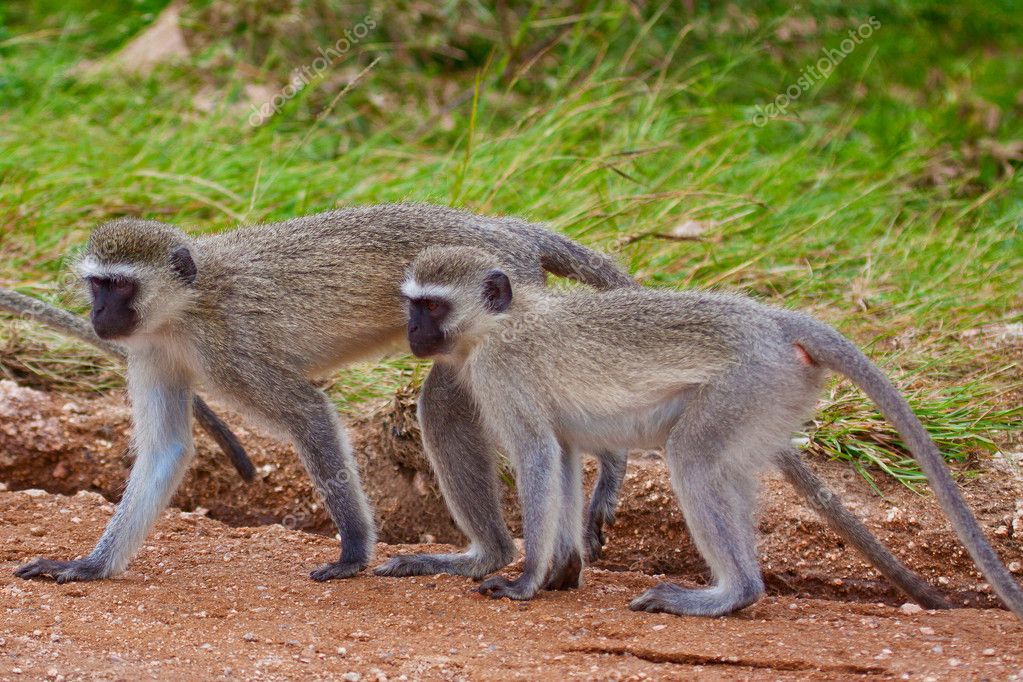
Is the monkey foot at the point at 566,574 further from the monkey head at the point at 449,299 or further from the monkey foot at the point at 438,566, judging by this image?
the monkey head at the point at 449,299

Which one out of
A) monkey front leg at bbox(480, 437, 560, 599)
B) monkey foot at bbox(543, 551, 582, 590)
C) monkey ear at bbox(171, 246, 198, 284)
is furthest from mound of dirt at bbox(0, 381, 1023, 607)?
monkey ear at bbox(171, 246, 198, 284)

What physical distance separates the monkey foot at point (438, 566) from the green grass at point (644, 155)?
1.42m

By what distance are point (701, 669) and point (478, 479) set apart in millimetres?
1353

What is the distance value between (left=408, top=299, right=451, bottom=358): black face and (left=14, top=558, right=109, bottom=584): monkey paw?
1348 mm

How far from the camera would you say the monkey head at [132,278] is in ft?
14.3

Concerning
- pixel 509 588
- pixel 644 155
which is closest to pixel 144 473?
pixel 509 588

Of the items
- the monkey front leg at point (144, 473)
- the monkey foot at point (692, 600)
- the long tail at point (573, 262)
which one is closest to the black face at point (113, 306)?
the monkey front leg at point (144, 473)

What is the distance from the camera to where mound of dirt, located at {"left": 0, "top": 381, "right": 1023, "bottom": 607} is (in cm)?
490

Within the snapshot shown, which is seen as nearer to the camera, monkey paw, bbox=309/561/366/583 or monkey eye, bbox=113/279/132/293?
monkey eye, bbox=113/279/132/293

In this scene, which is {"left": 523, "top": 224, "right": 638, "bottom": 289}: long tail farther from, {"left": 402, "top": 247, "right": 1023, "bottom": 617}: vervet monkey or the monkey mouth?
the monkey mouth

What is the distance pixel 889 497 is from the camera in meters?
5.08

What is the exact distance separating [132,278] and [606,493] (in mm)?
1955

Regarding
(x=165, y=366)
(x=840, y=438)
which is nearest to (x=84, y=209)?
(x=165, y=366)

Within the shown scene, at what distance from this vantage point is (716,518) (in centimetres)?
398
